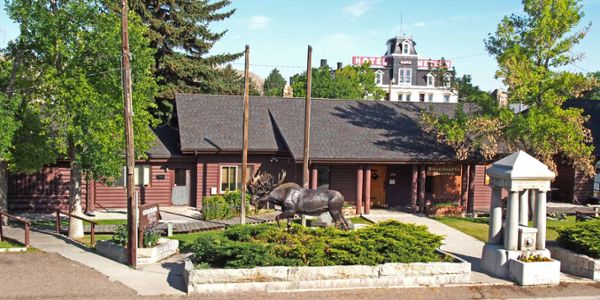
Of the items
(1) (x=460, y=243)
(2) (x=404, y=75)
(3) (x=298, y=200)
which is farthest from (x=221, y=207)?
(2) (x=404, y=75)

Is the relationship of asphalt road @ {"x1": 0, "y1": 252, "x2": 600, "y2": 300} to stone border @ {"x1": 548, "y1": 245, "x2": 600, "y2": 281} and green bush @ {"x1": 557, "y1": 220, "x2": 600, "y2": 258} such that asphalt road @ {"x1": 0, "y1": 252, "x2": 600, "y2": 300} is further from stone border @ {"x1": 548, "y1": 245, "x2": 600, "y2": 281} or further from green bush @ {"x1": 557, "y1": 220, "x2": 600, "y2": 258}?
green bush @ {"x1": 557, "y1": 220, "x2": 600, "y2": 258}

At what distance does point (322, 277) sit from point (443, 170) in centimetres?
1479

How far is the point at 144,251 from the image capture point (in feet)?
53.6

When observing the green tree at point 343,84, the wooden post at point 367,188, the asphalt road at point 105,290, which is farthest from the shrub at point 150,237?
the green tree at point 343,84

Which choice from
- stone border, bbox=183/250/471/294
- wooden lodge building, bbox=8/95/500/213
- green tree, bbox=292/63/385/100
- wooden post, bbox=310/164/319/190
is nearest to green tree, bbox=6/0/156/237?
wooden lodge building, bbox=8/95/500/213

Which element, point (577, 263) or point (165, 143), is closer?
point (577, 263)

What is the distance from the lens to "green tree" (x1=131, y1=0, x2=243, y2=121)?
3469cm

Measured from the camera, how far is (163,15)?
117 feet

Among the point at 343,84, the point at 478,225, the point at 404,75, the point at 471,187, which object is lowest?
the point at 478,225

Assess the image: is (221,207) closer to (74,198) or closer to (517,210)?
(74,198)

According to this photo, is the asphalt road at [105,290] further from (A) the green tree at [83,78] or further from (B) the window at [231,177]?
(B) the window at [231,177]

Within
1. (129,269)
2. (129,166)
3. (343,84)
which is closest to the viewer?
(129,269)

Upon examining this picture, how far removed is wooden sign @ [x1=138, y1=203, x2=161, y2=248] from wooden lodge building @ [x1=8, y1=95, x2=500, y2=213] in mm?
7470

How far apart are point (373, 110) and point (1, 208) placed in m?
19.0
